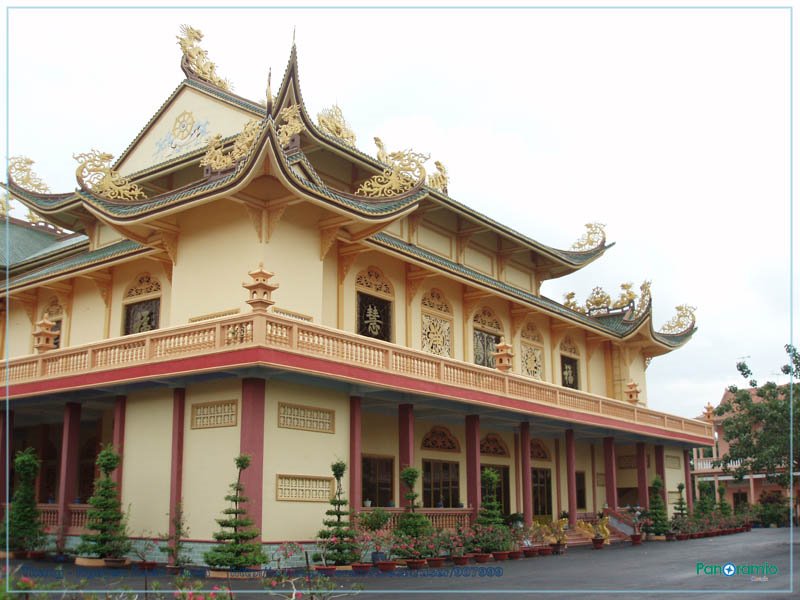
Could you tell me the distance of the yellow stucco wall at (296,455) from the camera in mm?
17547

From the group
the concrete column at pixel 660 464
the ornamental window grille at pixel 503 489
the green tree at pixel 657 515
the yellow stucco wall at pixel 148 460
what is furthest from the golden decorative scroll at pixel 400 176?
the concrete column at pixel 660 464

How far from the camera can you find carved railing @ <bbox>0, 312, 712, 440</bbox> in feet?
56.5

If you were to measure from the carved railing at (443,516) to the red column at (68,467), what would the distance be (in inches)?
310

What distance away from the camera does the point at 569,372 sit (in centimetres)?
3347

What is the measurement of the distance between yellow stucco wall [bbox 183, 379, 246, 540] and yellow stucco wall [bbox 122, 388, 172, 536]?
2.67ft

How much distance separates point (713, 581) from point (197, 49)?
20.3 metres

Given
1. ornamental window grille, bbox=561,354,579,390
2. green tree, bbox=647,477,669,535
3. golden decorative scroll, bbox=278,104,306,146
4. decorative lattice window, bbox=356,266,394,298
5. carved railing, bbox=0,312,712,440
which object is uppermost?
golden decorative scroll, bbox=278,104,306,146

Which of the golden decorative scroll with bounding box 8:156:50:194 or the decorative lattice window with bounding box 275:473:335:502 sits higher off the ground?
the golden decorative scroll with bounding box 8:156:50:194

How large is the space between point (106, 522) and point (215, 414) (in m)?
3.37

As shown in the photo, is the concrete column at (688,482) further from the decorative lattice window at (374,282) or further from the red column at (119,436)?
the red column at (119,436)

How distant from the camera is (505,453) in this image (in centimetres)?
2889

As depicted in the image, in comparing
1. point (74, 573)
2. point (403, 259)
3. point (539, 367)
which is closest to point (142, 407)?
point (74, 573)

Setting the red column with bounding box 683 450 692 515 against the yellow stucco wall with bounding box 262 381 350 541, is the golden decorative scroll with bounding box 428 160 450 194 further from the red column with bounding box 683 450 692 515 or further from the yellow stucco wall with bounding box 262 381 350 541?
the red column with bounding box 683 450 692 515

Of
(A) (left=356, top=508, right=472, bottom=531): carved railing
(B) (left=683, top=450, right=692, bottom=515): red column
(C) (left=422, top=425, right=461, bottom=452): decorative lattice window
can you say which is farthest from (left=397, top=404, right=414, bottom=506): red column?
(B) (left=683, top=450, right=692, bottom=515): red column
